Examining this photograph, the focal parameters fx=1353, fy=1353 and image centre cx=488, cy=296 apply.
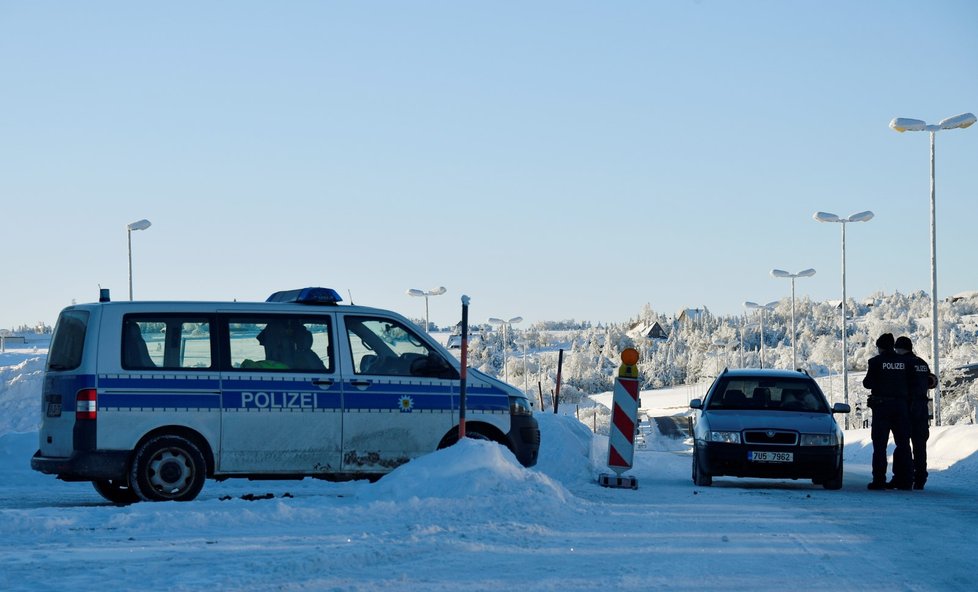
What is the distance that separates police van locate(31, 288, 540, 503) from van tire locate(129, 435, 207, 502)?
1cm

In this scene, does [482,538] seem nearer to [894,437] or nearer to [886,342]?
[894,437]

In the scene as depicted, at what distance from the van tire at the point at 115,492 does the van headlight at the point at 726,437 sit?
6833 mm

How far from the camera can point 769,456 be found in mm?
15945

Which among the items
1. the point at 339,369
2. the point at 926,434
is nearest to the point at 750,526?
the point at 339,369

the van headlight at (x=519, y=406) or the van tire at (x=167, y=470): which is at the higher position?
the van headlight at (x=519, y=406)

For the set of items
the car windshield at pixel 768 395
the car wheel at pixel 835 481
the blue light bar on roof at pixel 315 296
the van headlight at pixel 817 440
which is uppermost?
the blue light bar on roof at pixel 315 296

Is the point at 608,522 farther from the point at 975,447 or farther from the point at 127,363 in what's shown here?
the point at 975,447

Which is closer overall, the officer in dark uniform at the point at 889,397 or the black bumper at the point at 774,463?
the black bumper at the point at 774,463

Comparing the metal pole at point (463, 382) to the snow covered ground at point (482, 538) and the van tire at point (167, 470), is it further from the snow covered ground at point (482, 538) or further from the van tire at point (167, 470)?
the van tire at point (167, 470)

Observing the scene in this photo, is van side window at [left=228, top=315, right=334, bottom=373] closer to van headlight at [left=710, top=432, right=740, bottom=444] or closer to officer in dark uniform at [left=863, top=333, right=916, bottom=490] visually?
van headlight at [left=710, top=432, right=740, bottom=444]

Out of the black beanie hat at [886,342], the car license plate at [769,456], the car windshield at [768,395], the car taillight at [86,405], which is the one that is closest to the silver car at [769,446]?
the car license plate at [769,456]

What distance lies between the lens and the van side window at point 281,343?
13.1 metres

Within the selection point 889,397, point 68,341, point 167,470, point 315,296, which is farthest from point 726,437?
point 68,341

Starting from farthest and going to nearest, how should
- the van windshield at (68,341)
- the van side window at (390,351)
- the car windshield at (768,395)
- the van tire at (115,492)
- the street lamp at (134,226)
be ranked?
the street lamp at (134,226), the car windshield at (768,395), the van side window at (390,351), the van tire at (115,492), the van windshield at (68,341)
